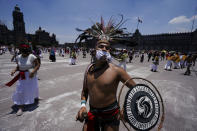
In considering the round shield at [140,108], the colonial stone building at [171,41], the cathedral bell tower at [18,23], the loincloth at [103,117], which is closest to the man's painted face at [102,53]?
the round shield at [140,108]

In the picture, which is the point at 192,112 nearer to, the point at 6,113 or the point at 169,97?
the point at 169,97

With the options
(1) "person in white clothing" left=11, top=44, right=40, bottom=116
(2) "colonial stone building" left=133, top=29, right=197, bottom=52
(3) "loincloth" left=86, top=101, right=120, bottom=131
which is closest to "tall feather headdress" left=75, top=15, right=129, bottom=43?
(3) "loincloth" left=86, top=101, right=120, bottom=131

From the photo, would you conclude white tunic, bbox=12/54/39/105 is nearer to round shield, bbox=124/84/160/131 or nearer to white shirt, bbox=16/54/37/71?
white shirt, bbox=16/54/37/71

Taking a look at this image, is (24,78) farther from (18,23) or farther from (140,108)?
(18,23)

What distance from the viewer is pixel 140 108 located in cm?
134

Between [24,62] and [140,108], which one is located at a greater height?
[24,62]

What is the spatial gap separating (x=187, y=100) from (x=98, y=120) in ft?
15.1

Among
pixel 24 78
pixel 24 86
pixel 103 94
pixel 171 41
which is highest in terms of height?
pixel 171 41

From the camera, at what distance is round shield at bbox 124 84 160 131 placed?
4.19 ft

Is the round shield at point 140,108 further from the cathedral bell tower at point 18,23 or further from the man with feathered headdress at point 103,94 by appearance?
the cathedral bell tower at point 18,23

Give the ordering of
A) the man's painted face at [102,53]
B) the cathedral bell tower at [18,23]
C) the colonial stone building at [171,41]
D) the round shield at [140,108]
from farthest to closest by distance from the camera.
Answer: the cathedral bell tower at [18,23]
the colonial stone building at [171,41]
the man's painted face at [102,53]
the round shield at [140,108]

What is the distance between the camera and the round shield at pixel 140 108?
128 centimetres

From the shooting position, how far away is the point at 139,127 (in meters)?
1.29

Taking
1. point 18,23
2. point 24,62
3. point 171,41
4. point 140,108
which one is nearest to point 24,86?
point 24,62
